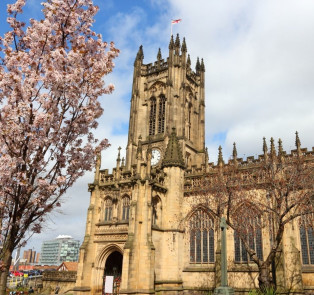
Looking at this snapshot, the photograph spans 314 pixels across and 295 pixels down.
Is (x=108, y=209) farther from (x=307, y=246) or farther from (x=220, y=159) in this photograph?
(x=307, y=246)

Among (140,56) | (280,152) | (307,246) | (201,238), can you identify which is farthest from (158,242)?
(140,56)

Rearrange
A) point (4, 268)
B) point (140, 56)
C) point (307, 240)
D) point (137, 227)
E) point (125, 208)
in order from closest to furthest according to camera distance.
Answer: point (4, 268) < point (307, 240) < point (137, 227) < point (125, 208) < point (140, 56)

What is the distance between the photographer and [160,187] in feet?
95.4

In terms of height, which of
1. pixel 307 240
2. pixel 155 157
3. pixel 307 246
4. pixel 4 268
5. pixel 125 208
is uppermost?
pixel 155 157

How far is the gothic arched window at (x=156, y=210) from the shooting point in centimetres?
2898

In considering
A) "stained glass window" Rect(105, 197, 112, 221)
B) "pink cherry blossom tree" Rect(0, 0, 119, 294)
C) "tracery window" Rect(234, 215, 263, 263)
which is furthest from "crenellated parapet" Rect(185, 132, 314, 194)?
"pink cherry blossom tree" Rect(0, 0, 119, 294)

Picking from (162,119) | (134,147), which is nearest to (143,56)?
(162,119)

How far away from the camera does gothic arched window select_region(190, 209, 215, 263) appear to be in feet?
92.7

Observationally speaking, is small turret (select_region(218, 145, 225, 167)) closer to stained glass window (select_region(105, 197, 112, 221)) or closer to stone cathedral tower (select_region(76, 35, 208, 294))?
stone cathedral tower (select_region(76, 35, 208, 294))

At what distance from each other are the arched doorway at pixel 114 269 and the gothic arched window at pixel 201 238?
6.56 meters

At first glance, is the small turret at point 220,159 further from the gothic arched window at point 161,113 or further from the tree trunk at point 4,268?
the tree trunk at point 4,268

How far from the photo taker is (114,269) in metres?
29.3

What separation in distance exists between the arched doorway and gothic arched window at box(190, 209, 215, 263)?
6.56 m

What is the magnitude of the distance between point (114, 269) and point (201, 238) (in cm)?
828
